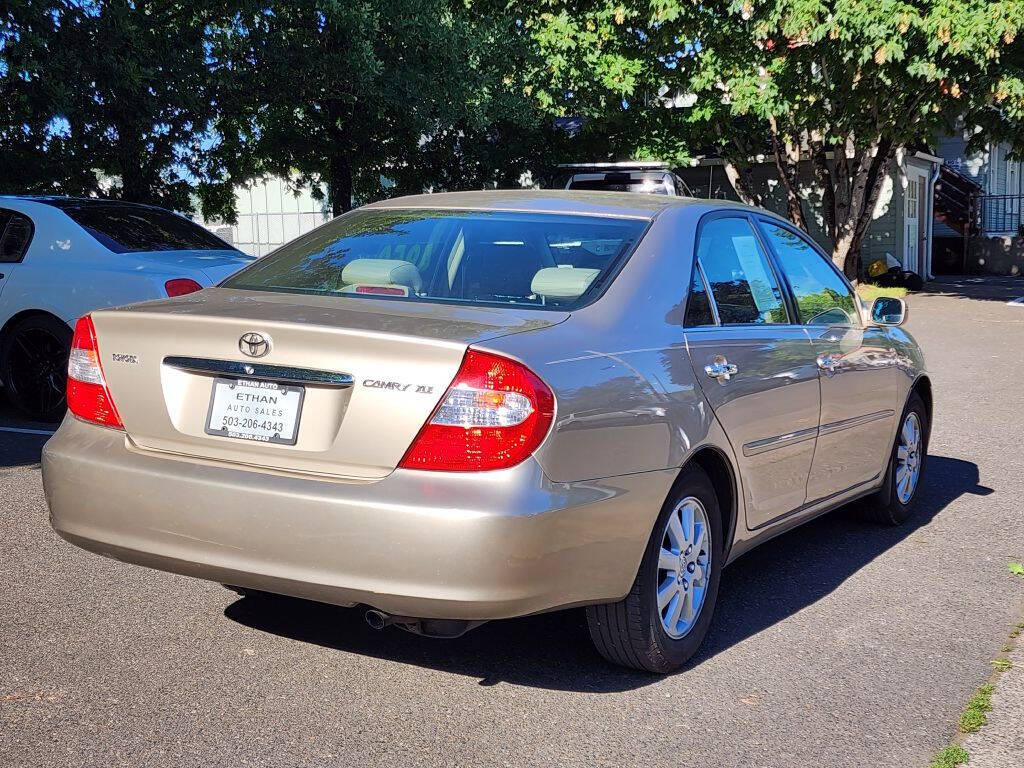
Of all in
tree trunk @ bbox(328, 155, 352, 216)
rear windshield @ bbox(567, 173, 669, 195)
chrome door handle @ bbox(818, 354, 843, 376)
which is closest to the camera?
chrome door handle @ bbox(818, 354, 843, 376)

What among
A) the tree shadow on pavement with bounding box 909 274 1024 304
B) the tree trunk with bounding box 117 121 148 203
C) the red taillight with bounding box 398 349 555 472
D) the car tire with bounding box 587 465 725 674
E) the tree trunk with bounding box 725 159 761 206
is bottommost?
the car tire with bounding box 587 465 725 674

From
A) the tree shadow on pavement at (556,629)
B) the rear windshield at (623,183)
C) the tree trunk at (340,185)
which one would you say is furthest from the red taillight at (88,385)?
the tree trunk at (340,185)

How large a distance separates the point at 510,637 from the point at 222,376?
152 cm

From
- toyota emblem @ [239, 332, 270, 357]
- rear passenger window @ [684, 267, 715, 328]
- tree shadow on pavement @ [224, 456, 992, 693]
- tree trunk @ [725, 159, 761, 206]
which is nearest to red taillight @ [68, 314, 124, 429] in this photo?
toyota emblem @ [239, 332, 270, 357]

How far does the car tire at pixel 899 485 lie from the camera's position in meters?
6.32

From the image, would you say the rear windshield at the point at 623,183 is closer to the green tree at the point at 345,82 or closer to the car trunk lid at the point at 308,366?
the green tree at the point at 345,82

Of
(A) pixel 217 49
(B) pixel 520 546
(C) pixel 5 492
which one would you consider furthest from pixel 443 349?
(A) pixel 217 49

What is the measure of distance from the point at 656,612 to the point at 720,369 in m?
0.91

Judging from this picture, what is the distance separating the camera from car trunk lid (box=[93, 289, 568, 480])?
3.50 metres

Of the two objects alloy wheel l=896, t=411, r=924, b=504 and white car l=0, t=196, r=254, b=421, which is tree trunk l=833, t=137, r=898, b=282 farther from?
alloy wheel l=896, t=411, r=924, b=504

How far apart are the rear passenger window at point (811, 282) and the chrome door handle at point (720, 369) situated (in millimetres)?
995

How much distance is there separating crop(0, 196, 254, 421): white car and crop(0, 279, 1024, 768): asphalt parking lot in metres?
2.92

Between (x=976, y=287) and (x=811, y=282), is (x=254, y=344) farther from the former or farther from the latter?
(x=976, y=287)

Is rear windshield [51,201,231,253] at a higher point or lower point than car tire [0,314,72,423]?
higher
